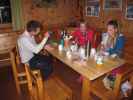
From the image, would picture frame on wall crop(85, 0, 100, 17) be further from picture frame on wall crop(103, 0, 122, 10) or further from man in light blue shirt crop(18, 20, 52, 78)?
man in light blue shirt crop(18, 20, 52, 78)

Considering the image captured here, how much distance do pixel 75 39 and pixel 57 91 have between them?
117 cm

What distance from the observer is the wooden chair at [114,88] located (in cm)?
159

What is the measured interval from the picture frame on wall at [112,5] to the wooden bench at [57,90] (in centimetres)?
230

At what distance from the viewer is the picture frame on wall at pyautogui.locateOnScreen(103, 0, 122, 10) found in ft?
10.9

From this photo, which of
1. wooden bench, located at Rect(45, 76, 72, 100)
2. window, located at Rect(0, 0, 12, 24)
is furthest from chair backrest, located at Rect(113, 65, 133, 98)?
window, located at Rect(0, 0, 12, 24)

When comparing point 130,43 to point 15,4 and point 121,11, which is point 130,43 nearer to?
point 121,11

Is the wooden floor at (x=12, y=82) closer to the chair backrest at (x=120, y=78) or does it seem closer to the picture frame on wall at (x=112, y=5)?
the chair backrest at (x=120, y=78)

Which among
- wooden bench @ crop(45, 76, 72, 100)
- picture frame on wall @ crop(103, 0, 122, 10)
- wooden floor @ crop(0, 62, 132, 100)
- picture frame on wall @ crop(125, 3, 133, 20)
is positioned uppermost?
picture frame on wall @ crop(103, 0, 122, 10)

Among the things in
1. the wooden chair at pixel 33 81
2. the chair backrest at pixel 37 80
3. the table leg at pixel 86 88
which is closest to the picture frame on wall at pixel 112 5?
the table leg at pixel 86 88

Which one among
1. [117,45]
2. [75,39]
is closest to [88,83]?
[117,45]

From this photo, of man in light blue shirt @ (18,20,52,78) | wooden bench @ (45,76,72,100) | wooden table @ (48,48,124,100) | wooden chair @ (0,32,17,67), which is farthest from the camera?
wooden chair @ (0,32,17,67)

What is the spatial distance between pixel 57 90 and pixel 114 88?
67 centimetres

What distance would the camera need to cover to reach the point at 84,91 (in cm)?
179

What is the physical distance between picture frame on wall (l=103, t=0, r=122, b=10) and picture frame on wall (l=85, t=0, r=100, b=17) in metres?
0.25
